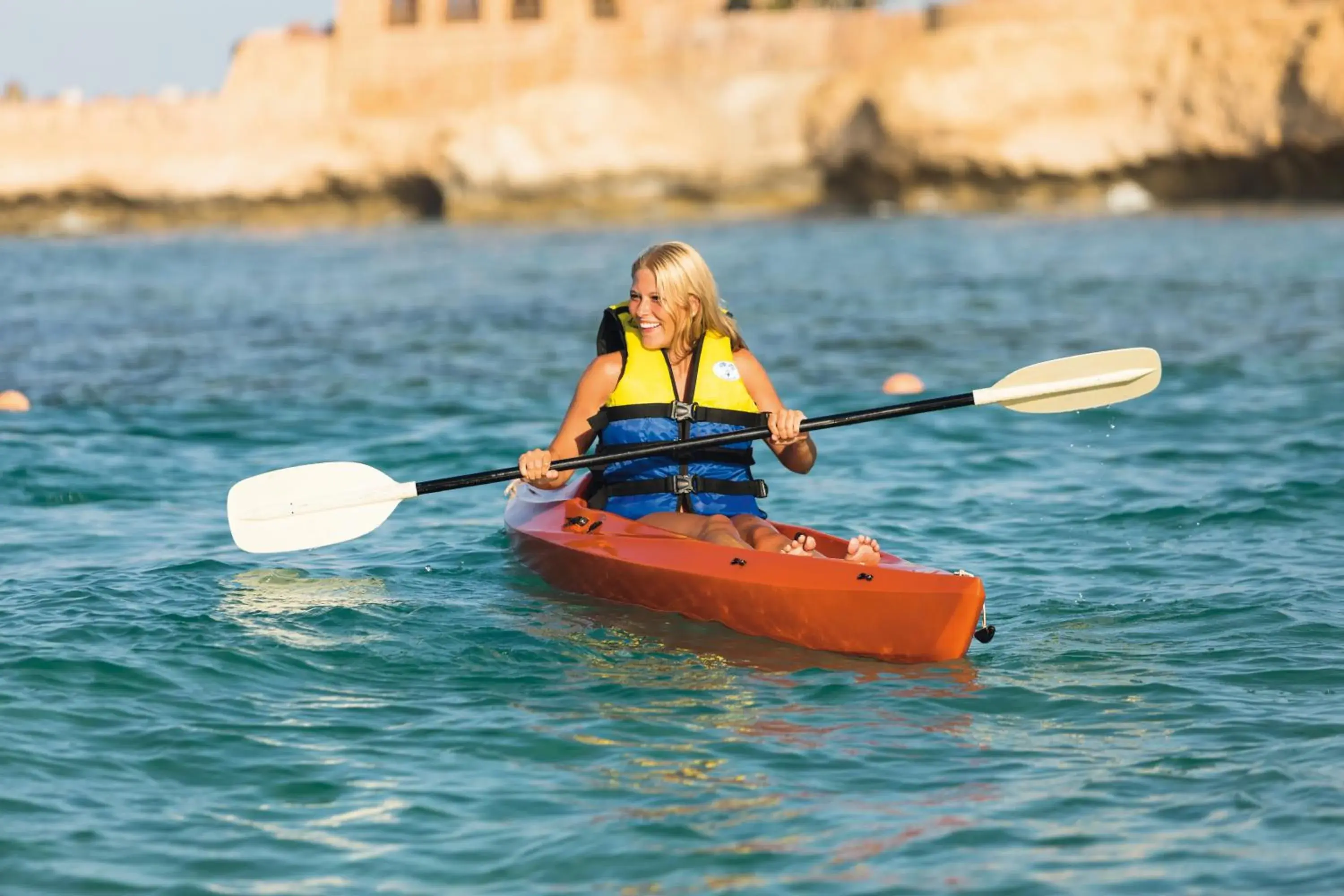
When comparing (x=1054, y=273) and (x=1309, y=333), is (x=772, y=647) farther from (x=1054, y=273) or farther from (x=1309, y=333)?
(x=1054, y=273)

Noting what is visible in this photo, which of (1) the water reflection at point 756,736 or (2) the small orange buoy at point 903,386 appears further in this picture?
(2) the small orange buoy at point 903,386

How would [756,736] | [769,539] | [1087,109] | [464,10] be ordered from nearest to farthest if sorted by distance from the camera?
[756,736] → [769,539] → [1087,109] → [464,10]

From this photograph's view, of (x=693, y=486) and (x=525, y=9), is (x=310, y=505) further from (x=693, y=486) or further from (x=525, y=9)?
(x=525, y=9)

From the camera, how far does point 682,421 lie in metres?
6.66

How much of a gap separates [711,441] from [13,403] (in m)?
7.75

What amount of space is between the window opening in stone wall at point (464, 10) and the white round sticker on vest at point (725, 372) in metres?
46.6

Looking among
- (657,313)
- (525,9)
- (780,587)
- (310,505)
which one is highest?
(525,9)

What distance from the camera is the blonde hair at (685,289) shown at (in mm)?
6395

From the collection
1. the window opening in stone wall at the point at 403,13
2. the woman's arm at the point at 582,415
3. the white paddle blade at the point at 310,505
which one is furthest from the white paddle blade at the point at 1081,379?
the window opening in stone wall at the point at 403,13

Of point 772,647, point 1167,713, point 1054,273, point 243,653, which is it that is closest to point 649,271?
point 772,647

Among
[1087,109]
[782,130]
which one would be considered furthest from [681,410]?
[782,130]

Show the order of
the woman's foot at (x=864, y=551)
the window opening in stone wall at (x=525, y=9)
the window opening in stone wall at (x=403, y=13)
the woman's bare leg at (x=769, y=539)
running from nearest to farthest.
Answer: the woman's foot at (x=864, y=551), the woman's bare leg at (x=769, y=539), the window opening in stone wall at (x=525, y=9), the window opening in stone wall at (x=403, y=13)

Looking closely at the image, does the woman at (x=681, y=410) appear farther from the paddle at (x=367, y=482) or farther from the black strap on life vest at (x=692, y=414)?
the paddle at (x=367, y=482)

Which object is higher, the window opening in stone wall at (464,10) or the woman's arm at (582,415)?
the window opening in stone wall at (464,10)
